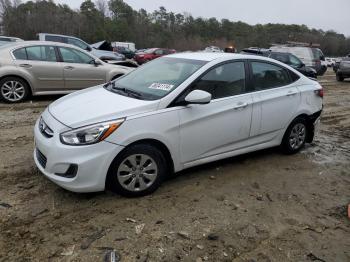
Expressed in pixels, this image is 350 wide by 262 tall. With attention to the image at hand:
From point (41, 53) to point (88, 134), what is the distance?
6162 mm

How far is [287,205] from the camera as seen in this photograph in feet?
13.9

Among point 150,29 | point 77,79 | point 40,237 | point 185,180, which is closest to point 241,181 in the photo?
point 185,180

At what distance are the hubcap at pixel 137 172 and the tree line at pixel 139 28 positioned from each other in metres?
57.0

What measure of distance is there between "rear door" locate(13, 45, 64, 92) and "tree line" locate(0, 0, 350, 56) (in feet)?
167

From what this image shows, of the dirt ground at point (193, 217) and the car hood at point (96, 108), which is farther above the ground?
the car hood at point (96, 108)

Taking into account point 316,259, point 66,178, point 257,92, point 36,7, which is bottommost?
point 316,259

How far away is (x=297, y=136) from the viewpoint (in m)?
5.90

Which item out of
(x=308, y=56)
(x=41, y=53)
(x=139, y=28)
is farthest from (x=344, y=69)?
(x=139, y=28)

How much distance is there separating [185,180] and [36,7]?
76616 mm

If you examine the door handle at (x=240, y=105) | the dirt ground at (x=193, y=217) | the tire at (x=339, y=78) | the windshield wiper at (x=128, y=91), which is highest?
the windshield wiper at (x=128, y=91)

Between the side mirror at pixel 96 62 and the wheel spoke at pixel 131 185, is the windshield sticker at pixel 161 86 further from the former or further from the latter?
the side mirror at pixel 96 62

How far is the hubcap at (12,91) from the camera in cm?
879

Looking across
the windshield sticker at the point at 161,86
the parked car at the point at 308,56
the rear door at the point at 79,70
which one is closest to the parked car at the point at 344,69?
the parked car at the point at 308,56

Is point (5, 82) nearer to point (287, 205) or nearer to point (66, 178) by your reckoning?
point (66, 178)
